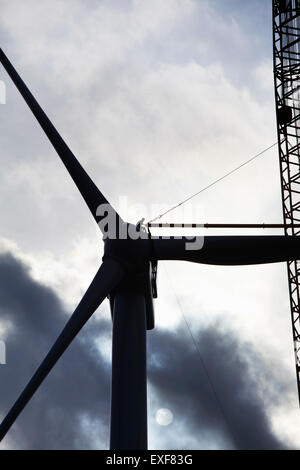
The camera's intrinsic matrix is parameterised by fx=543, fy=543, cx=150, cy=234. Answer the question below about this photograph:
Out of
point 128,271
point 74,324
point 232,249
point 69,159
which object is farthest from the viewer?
point 69,159

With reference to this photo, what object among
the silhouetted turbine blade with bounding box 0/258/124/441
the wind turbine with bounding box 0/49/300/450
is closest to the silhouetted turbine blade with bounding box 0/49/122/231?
the wind turbine with bounding box 0/49/300/450

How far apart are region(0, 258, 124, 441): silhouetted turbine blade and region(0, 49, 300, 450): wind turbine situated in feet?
0.11

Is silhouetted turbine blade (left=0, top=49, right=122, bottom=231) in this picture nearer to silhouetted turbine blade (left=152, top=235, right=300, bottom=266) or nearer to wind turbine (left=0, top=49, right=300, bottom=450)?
wind turbine (left=0, top=49, right=300, bottom=450)

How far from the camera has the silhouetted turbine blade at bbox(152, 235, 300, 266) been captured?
66.4 feet

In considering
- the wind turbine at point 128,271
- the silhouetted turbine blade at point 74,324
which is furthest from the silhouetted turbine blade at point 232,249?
the silhouetted turbine blade at point 74,324

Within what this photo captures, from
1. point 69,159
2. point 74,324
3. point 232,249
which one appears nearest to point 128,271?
point 74,324

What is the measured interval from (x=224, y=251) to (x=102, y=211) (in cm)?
495

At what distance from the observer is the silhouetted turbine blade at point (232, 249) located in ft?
66.4

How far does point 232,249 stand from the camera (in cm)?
2022

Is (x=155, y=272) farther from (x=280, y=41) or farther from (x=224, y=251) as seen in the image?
(x=280, y=41)

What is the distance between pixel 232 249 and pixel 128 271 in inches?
155

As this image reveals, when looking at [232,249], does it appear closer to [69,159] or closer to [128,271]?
[128,271]

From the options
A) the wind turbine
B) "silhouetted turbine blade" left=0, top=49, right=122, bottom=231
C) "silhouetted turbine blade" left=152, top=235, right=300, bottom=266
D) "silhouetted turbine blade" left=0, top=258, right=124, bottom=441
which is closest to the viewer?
"silhouetted turbine blade" left=0, top=258, right=124, bottom=441

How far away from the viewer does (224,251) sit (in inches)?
798
